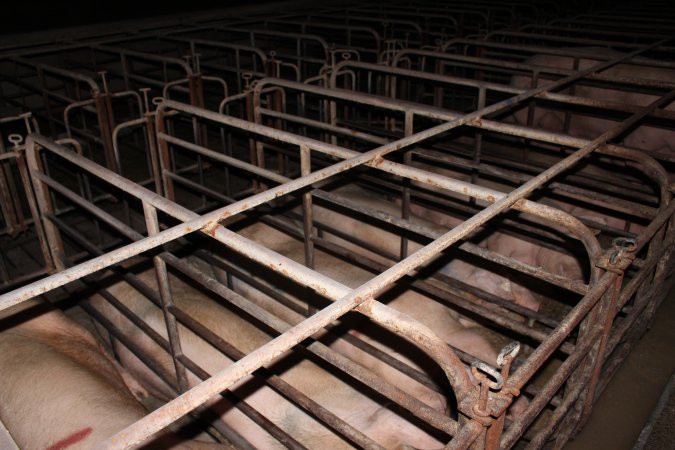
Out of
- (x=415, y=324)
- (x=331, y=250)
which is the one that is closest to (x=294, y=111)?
(x=331, y=250)

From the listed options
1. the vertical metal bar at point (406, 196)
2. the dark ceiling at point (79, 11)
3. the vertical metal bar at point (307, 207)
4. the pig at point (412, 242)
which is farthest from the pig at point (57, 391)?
the dark ceiling at point (79, 11)

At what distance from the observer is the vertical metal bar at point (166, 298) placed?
2.64m

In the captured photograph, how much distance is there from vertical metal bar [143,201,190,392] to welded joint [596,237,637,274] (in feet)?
6.37

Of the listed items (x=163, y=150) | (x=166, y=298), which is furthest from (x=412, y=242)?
(x=166, y=298)

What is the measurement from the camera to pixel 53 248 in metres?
3.75

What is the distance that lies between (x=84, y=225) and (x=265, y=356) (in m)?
4.56

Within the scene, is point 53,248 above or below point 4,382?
above

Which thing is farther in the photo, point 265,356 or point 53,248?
point 53,248

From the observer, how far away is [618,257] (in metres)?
2.53

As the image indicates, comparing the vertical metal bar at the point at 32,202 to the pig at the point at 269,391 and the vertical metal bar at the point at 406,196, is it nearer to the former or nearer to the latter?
the pig at the point at 269,391

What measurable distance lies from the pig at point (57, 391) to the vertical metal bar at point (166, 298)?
0.85ft

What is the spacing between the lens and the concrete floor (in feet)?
11.3

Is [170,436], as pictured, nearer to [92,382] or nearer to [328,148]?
[92,382]

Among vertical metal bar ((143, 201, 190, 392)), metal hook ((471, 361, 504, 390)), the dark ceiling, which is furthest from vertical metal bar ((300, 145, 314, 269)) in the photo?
the dark ceiling
